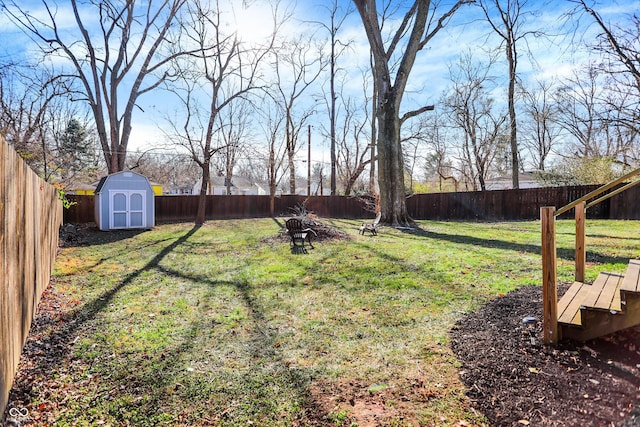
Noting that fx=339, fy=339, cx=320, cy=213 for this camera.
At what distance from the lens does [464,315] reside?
3705mm

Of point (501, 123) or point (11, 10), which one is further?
point (501, 123)

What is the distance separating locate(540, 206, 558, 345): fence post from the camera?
2656 mm

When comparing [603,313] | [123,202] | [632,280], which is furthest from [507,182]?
[603,313]

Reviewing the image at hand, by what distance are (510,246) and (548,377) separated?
565 cm

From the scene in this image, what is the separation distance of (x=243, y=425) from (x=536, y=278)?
4413 millimetres

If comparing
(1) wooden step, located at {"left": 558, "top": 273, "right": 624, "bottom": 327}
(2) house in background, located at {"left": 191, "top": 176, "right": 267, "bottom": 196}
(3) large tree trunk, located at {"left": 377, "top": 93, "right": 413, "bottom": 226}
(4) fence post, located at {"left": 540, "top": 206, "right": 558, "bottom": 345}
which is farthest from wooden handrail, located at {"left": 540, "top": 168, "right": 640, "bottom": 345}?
(2) house in background, located at {"left": 191, "top": 176, "right": 267, "bottom": 196}

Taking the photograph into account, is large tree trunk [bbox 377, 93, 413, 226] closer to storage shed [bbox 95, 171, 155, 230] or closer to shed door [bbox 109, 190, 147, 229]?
storage shed [bbox 95, 171, 155, 230]

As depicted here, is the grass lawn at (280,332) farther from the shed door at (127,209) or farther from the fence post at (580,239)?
the shed door at (127,209)

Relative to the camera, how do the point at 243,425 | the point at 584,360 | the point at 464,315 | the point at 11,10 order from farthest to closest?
the point at 11,10, the point at 464,315, the point at 584,360, the point at 243,425

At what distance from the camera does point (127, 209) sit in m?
13.0

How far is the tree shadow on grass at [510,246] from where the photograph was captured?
5527 mm

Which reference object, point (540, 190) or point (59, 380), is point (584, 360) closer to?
point (59, 380)

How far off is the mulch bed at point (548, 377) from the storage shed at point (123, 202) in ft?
43.0

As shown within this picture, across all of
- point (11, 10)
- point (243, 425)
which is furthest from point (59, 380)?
point (11, 10)
